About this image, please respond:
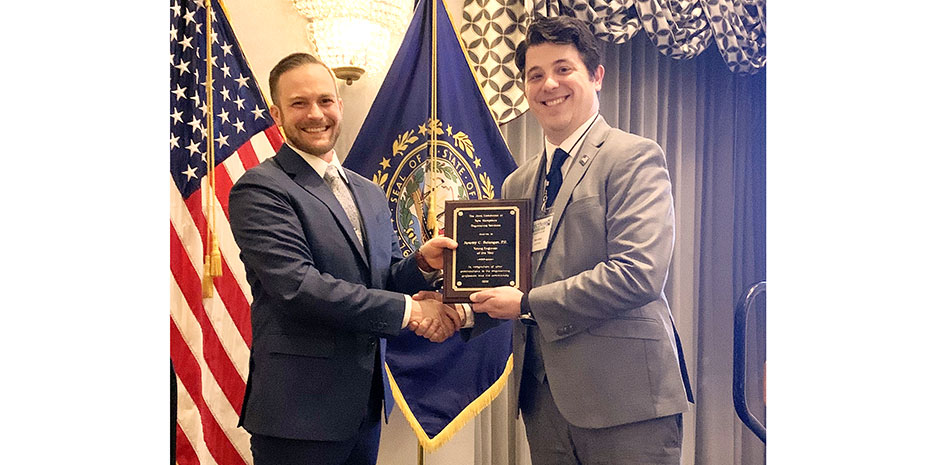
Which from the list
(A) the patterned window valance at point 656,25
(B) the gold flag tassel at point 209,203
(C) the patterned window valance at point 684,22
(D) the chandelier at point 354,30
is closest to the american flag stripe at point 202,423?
(B) the gold flag tassel at point 209,203

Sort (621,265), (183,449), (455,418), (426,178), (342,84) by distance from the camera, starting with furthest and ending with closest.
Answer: (455,418)
(426,178)
(342,84)
(183,449)
(621,265)

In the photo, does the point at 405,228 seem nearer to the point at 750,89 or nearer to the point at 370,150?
the point at 370,150

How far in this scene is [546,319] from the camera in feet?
6.25

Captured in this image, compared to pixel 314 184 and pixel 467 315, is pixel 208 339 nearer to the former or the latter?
pixel 314 184

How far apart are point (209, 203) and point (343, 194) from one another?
0.34m

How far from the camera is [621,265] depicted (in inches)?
72.4

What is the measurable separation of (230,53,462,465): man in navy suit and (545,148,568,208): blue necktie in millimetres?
292

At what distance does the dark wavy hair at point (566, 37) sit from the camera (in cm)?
198

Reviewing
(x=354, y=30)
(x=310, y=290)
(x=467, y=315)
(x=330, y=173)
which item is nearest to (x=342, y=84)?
(x=354, y=30)

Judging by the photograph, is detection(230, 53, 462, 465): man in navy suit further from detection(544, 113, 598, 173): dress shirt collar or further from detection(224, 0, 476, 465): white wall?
detection(544, 113, 598, 173): dress shirt collar

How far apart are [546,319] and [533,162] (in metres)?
0.44

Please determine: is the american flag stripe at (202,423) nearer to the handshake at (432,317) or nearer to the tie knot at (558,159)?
the handshake at (432,317)

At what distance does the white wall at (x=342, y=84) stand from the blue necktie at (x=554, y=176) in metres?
0.55

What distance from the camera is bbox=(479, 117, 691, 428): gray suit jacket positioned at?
73.0 inches
